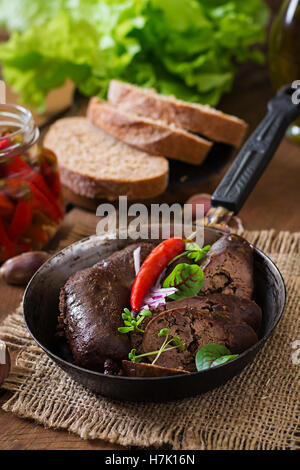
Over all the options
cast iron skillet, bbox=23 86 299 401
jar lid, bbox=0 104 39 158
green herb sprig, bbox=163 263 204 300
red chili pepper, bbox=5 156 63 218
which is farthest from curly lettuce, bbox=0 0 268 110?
green herb sprig, bbox=163 263 204 300

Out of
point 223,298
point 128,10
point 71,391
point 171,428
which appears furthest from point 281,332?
point 128,10

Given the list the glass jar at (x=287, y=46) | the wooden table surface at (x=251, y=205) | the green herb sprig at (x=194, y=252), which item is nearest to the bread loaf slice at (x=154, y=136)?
the wooden table surface at (x=251, y=205)

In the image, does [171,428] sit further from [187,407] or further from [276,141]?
[276,141]

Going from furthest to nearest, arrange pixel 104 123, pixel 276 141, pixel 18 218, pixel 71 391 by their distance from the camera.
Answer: pixel 104 123 < pixel 276 141 < pixel 18 218 < pixel 71 391

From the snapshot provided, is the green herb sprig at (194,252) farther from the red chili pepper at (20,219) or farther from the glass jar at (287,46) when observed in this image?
the glass jar at (287,46)

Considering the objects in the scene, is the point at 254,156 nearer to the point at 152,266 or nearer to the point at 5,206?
the point at 152,266

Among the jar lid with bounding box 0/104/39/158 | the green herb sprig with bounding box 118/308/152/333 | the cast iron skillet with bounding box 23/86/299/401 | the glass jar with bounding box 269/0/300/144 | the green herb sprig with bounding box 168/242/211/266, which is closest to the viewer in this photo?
the cast iron skillet with bounding box 23/86/299/401

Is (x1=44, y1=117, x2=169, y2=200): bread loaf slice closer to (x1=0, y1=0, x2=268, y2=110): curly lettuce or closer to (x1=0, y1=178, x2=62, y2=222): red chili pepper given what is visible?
(x1=0, y1=178, x2=62, y2=222): red chili pepper

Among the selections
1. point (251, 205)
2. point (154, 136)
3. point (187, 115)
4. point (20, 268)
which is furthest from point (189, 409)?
point (187, 115)
